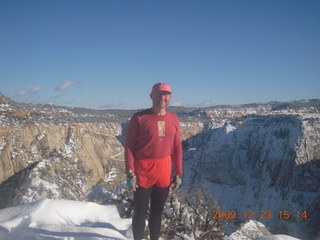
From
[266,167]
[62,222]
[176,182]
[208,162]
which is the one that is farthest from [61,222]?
[208,162]

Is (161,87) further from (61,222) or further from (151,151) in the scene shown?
(61,222)

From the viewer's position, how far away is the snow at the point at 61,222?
158 inches

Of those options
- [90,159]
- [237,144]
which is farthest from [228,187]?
[90,159]

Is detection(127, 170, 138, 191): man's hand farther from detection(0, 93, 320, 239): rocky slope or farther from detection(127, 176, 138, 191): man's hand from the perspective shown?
detection(0, 93, 320, 239): rocky slope

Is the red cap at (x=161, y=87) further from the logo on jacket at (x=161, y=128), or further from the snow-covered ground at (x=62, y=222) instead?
the snow-covered ground at (x=62, y=222)

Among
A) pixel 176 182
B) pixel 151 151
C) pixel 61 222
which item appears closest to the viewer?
→ pixel 151 151

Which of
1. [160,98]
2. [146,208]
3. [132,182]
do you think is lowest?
[146,208]

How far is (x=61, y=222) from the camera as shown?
4672mm

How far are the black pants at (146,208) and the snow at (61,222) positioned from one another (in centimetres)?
71

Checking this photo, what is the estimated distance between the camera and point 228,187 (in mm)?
45656

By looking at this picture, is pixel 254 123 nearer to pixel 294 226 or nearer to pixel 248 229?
pixel 294 226

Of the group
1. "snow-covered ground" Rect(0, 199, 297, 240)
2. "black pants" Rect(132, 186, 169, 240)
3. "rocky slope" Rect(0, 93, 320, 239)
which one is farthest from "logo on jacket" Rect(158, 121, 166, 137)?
"rocky slope" Rect(0, 93, 320, 239)

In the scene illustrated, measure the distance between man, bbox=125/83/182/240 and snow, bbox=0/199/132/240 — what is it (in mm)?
985

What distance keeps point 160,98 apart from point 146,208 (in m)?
1.63
